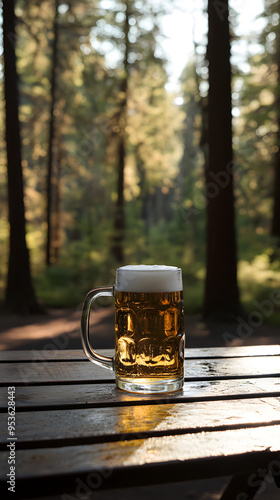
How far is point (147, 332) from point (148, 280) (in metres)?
0.14

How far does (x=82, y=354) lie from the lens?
1.79 m

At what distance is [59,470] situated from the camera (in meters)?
0.82

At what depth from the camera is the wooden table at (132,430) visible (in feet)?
2.78

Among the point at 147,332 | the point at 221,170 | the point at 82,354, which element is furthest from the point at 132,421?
the point at 221,170

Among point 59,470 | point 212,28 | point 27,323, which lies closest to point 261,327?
point 27,323

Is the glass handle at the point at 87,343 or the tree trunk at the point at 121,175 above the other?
the tree trunk at the point at 121,175

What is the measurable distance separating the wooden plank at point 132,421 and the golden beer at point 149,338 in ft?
0.40

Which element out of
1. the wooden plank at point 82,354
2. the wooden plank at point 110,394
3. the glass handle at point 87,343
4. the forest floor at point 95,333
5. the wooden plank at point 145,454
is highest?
the glass handle at point 87,343

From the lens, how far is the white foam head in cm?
134

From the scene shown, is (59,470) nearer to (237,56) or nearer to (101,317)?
(101,317)

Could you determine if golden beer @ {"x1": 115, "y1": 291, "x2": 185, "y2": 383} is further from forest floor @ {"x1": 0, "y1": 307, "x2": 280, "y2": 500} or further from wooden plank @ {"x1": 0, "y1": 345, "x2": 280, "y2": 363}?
forest floor @ {"x1": 0, "y1": 307, "x2": 280, "y2": 500}

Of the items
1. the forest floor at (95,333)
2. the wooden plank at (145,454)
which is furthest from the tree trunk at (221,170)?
the wooden plank at (145,454)

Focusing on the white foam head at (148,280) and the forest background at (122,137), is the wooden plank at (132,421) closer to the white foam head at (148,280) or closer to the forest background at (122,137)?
the white foam head at (148,280)

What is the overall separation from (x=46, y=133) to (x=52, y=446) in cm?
1686
